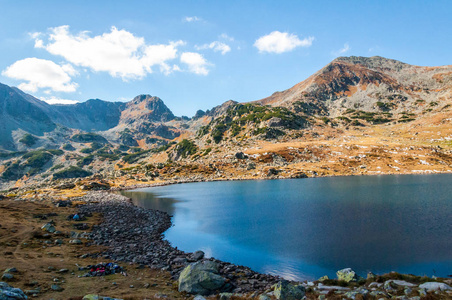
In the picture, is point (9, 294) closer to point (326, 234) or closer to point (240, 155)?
point (326, 234)

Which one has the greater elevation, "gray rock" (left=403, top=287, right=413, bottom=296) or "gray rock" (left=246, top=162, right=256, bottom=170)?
"gray rock" (left=403, top=287, right=413, bottom=296)

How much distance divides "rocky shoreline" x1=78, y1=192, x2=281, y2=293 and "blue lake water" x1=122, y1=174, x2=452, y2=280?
9.17 ft

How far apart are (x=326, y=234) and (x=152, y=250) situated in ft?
86.7

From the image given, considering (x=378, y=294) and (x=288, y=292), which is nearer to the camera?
(x=378, y=294)

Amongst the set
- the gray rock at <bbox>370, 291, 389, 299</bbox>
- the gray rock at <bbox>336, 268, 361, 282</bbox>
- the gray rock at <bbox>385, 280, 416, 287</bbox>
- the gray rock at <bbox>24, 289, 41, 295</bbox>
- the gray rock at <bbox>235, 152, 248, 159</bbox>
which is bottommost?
the gray rock at <bbox>336, 268, 361, 282</bbox>

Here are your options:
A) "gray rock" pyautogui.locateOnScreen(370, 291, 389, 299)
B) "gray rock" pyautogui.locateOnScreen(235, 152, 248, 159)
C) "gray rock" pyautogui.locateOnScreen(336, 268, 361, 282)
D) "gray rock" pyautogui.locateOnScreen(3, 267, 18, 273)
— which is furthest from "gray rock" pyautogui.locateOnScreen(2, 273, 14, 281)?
"gray rock" pyautogui.locateOnScreen(235, 152, 248, 159)

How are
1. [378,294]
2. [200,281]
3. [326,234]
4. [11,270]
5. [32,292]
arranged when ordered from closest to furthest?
[378,294], [32,292], [11,270], [200,281], [326,234]

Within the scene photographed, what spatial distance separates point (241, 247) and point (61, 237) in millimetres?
27365

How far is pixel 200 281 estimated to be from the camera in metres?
20.9

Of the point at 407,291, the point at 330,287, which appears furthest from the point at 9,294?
the point at 407,291

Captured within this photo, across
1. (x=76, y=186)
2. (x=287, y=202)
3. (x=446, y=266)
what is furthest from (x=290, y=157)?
(x=446, y=266)

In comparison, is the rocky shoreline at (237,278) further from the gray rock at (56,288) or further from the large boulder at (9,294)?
the large boulder at (9,294)

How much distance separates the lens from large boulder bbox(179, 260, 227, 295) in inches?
807

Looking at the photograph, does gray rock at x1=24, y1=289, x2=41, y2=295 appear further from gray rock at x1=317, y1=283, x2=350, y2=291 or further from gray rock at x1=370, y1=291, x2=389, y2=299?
gray rock at x1=370, y1=291, x2=389, y2=299
